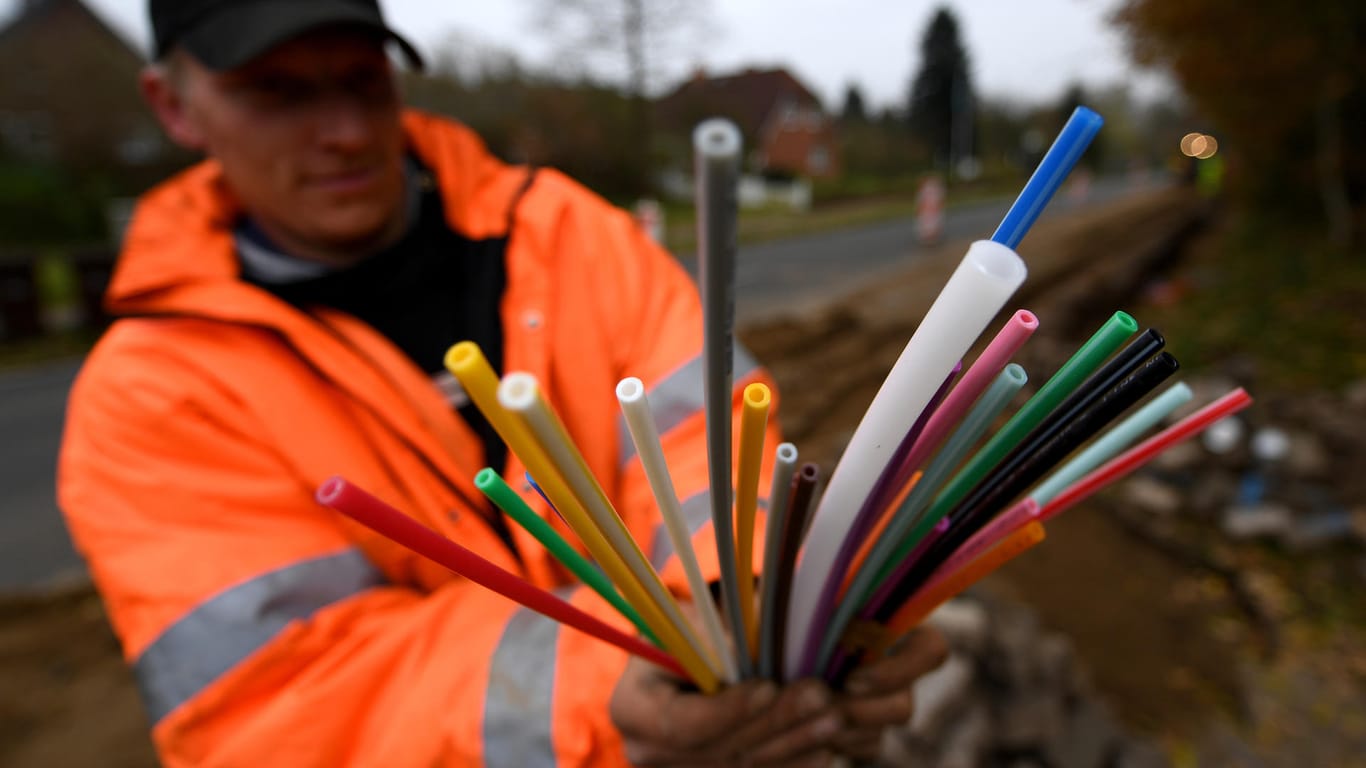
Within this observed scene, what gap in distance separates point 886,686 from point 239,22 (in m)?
1.30

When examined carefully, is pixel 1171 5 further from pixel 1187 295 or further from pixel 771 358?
pixel 771 358

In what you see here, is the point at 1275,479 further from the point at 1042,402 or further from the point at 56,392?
the point at 56,392

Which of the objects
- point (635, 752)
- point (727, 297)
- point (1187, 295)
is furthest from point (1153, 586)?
point (1187, 295)

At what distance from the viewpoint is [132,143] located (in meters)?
14.1

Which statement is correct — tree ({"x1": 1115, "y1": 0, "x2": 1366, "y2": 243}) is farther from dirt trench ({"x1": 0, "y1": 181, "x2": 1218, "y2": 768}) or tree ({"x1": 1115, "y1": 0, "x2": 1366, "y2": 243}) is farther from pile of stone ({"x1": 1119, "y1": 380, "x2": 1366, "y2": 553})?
pile of stone ({"x1": 1119, "y1": 380, "x2": 1366, "y2": 553})

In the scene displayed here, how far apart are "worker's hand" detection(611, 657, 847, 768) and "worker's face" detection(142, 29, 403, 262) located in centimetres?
93

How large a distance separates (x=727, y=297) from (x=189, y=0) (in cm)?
119

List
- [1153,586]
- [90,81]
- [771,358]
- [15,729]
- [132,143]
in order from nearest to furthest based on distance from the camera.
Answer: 1. [15,729]
2. [1153,586]
3. [771,358]
4. [90,81]
5. [132,143]

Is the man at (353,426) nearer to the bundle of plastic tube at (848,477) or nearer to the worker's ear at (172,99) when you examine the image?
the worker's ear at (172,99)

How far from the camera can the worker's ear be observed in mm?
1150

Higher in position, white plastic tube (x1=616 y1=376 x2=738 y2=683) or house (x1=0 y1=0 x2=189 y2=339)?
white plastic tube (x1=616 y1=376 x2=738 y2=683)

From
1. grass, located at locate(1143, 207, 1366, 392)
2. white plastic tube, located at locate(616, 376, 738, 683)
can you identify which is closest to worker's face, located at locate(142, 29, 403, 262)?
white plastic tube, located at locate(616, 376, 738, 683)

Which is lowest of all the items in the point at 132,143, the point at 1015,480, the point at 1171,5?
the point at 132,143

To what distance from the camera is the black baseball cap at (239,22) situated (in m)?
1.02
